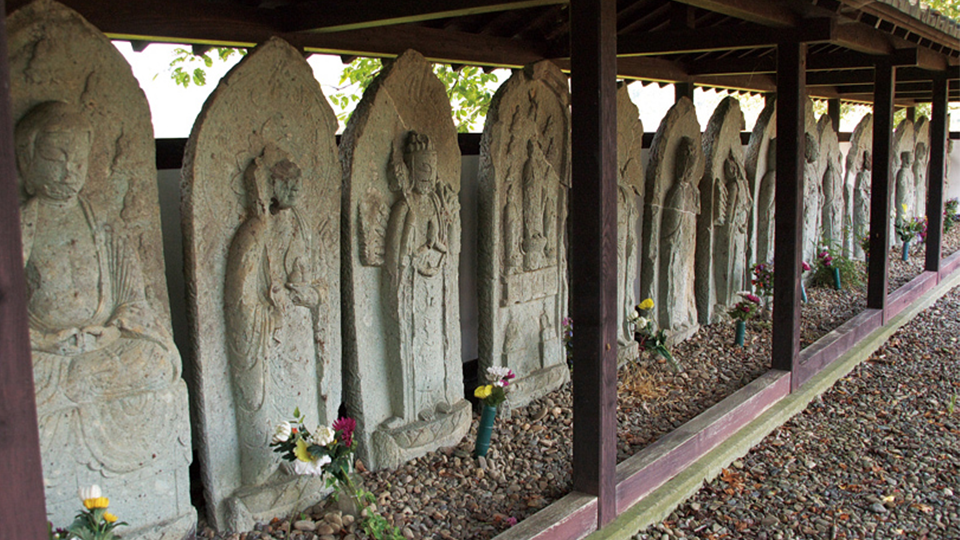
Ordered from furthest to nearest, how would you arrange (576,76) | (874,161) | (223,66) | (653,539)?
(223,66) → (874,161) → (653,539) → (576,76)

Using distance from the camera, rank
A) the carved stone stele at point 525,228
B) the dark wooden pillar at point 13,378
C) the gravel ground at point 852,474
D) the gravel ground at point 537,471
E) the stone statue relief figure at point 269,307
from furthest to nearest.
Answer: the carved stone stele at point 525,228, the gravel ground at point 852,474, the gravel ground at point 537,471, the stone statue relief figure at point 269,307, the dark wooden pillar at point 13,378

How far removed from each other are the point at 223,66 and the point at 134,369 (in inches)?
623

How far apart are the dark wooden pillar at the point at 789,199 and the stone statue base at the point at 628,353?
1.01m

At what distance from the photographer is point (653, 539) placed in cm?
362

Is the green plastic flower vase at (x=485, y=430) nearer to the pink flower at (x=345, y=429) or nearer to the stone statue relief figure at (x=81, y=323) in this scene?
the pink flower at (x=345, y=429)

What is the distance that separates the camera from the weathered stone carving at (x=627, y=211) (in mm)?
5691

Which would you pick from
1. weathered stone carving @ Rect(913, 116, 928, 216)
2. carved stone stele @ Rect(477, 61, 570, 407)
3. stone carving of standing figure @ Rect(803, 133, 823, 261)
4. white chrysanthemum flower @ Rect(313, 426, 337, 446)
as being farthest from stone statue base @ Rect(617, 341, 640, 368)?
weathered stone carving @ Rect(913, 116, 928, 216)

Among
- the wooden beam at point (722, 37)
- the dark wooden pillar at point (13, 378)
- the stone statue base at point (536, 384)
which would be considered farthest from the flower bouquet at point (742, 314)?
the dark wooden pillar at point (13, 378)

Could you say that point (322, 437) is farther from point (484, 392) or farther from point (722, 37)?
point (722, 37)

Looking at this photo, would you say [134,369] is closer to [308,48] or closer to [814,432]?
[308,48]

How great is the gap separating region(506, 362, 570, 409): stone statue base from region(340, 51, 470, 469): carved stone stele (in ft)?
2.01

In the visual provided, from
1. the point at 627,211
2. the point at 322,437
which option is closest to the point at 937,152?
the point at 627,211

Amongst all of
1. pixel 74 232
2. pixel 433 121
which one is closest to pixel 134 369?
pixel 74 232

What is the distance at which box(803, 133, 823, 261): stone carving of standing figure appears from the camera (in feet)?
26.9
